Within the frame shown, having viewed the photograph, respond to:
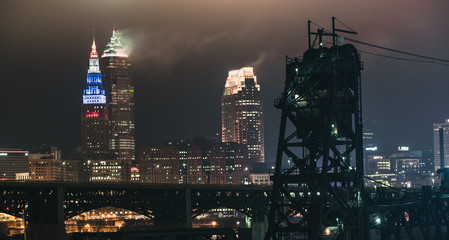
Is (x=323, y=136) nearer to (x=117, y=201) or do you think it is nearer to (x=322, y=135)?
(x=322, y=135)

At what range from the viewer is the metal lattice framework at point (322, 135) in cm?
6775

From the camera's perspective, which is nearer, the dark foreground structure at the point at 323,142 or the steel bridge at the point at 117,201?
the dark foreground structure at the point at 323,142

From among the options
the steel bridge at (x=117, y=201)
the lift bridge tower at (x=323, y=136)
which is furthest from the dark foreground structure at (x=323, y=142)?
the steel bridge at (x=117, y=201)

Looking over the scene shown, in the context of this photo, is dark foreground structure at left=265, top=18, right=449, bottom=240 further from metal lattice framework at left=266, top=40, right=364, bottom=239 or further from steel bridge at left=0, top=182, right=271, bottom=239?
steel bridge at left=0, top=182, right=271, bottom=239

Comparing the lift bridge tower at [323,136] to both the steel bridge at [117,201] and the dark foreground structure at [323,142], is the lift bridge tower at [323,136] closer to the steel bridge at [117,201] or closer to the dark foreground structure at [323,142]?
the dark foreground structure at [323,142]

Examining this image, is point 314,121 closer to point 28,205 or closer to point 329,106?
point 329,106

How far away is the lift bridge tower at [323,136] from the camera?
6775cm

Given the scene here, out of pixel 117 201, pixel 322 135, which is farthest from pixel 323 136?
pixel 117 201

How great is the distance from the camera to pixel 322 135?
6812 centimetres

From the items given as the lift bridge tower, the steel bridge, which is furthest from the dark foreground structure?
the steel bridge

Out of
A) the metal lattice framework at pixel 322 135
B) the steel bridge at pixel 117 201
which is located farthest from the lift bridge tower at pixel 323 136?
the steel bridge at pixel 117 201

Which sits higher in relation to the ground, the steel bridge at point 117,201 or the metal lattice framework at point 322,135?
the metal lattice framework at point 322,135

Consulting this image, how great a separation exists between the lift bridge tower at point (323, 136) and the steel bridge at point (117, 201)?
7947 cm

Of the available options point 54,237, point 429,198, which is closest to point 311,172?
point 429,198
